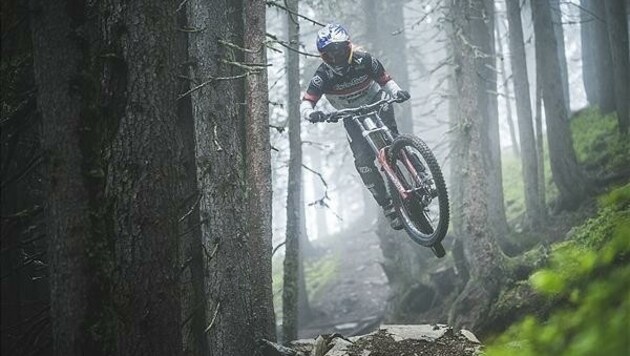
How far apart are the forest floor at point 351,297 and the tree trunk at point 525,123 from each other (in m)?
4.59

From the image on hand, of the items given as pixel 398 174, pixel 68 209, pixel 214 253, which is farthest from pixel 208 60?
pixel 68 209

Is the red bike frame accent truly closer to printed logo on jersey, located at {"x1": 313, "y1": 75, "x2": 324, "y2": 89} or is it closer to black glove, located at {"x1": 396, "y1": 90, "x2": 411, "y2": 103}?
black glove, located at {"x1": 396, "y1": 90, "x2": 411, "y2": 103}

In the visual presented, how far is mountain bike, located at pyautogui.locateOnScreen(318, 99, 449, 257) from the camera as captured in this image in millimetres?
5523

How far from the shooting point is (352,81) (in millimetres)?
6496

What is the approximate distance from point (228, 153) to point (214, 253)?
122 cm

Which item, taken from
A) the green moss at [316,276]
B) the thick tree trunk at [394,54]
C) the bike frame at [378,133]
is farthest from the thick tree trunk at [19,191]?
the green moss at [316,276]

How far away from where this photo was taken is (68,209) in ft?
10.7

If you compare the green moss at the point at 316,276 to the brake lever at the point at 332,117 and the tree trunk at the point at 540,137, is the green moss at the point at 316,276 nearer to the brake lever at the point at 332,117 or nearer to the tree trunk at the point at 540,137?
the tree trunk at the point at 540,137

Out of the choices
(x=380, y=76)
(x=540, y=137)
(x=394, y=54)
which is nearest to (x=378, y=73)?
(x=380, y=76)

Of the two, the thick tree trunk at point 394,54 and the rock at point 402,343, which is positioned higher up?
the thick tree trunk at point 394,54

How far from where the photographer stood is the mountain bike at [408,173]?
5523 mm

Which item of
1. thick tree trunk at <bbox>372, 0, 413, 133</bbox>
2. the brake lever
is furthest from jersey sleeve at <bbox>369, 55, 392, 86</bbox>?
thick tree trunk at <bbox>372, 0, 413, 133</bbox>

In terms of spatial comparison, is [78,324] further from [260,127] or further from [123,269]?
[260,127]

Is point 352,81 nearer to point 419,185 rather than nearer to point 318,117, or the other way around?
point 318,117
